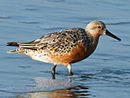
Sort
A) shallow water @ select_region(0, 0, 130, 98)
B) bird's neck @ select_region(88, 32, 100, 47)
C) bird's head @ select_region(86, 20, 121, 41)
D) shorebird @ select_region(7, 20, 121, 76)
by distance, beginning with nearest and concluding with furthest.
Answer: shallow water @ select_region(0, 0, 130, 98), shorebird @ select_region(7, 20, 121, 76), bird's neck @ select_region(88, 32, 100, 47), bird's head @ select_region(86, 20, 121, 41)

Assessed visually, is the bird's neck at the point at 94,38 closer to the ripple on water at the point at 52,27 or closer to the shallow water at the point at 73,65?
the shallow water at the point at 73,65

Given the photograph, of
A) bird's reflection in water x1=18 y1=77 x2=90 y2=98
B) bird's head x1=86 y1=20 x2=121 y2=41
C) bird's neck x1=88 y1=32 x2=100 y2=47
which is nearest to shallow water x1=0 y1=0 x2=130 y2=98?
bird's reflection in water x1=18 y1=77 x2=90 y2=98

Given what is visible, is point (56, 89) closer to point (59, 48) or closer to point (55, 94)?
point (55, 94)

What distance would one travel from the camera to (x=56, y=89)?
28.4ft

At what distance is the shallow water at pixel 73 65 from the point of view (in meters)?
8.61

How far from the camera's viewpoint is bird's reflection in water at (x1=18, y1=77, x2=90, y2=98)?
8281mm

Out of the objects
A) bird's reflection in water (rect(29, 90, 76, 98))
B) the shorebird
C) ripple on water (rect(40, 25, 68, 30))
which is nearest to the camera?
bird's reflection in water (rect(29, 90, 76, 98))

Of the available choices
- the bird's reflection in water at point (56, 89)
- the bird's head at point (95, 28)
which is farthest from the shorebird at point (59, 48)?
the bird's reflection in water at point (56, 89)

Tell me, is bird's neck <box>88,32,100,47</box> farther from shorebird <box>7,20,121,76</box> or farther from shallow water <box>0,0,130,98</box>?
shallow water <box>0,0,130,98</box>

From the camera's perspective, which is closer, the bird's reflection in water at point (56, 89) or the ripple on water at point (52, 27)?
the bird's reflection in water at point (56, 89)

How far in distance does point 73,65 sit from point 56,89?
1.93 m

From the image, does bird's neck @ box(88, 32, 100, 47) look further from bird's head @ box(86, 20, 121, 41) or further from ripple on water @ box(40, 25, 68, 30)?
ripple on water @ box(40, 25, 68, 30)

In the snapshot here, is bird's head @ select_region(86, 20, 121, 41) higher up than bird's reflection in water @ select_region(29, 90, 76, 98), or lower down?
higher up

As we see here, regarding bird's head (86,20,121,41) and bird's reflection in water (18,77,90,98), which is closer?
bird's reflection in water (18,77,90,98)
